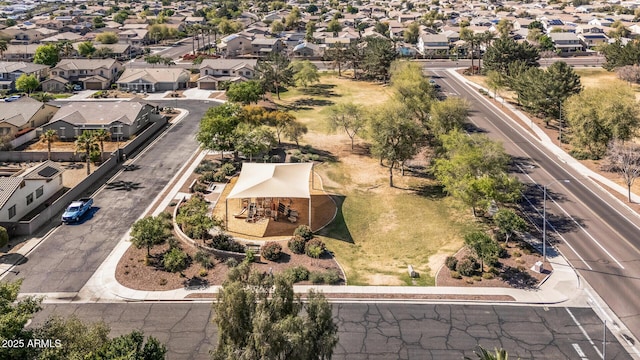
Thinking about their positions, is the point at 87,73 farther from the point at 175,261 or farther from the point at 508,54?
the point at 508,54

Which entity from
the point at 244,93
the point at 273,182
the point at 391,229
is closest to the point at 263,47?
the point at 244,93

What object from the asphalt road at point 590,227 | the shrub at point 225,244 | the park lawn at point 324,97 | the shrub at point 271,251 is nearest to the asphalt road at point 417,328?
the asphalt road at point 590,227

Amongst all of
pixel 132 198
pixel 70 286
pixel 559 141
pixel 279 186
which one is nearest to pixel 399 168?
pixel 279 186

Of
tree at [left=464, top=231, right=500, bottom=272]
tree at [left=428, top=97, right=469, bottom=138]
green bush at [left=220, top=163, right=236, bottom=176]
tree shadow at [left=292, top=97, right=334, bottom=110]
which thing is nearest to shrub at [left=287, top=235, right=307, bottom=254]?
tree at [left=464, top=231, right=500, bottom=272]

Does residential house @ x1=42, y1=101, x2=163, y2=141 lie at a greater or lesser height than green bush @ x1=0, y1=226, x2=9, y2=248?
greater

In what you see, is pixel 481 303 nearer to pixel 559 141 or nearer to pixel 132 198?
pixel 132 198

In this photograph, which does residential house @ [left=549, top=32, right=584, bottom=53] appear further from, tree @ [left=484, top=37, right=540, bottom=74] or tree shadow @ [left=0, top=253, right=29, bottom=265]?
tree shadow @ [left=0, top=253, right=29, bottom=265]
